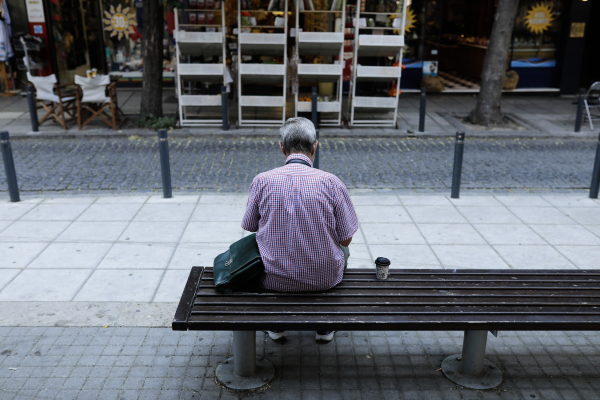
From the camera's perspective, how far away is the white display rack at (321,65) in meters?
11.2

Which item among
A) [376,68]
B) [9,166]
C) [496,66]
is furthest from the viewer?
[496,66]

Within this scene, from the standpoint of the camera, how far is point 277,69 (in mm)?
11453

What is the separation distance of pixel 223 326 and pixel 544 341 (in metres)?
2.53

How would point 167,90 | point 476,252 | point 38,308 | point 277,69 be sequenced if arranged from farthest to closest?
point 167,90 < point 277,69 < point 476,252 < point 38,308

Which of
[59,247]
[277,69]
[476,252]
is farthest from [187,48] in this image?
[476,252]

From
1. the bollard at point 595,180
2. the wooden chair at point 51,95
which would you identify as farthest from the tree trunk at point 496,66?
the wooden chair at point 51,95

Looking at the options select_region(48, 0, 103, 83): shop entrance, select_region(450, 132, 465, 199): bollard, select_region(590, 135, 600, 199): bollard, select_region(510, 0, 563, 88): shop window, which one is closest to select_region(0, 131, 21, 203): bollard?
select_region(450, 132, 465, 199): bollard

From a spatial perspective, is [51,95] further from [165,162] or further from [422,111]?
[422,111]

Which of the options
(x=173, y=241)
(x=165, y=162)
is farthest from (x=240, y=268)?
(x=165, y=162)

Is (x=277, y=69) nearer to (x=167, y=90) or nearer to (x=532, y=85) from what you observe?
(x=167, y=90)

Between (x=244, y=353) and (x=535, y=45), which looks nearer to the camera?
(x=244, y=353)

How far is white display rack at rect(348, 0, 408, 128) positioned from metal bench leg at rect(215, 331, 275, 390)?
8740 mm

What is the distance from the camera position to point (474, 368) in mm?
3811

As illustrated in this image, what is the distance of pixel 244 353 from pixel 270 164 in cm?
576
